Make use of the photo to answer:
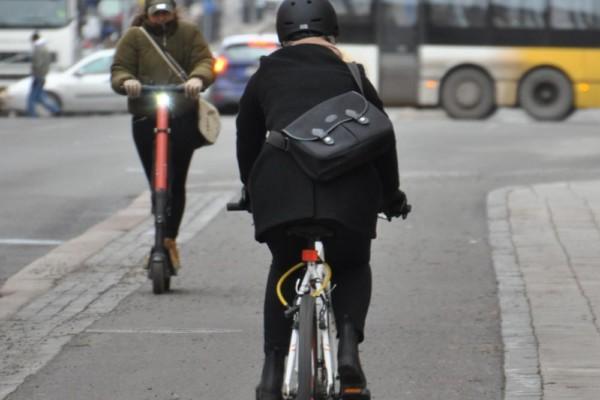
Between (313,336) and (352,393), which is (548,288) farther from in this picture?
(313,336)

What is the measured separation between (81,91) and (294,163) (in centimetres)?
2777

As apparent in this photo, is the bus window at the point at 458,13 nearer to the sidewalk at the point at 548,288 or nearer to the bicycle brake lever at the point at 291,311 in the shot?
the sidewalk at the point at 548,288

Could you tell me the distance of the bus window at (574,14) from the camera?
30.5 m

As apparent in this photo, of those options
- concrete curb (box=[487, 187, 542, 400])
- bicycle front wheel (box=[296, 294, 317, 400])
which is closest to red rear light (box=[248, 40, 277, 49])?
concrete curb (box=[487, 187, 542, 400])

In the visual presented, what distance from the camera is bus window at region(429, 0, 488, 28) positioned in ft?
101

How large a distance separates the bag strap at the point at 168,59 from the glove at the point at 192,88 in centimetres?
20

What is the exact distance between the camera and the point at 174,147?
9312 millimetres

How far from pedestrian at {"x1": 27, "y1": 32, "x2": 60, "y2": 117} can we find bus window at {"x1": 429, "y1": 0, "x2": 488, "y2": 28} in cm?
698

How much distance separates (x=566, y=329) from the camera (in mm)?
7840

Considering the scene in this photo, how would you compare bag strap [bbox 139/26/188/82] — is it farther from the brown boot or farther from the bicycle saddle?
the bicycle saddle

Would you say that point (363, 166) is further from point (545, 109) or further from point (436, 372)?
point (545, 109)

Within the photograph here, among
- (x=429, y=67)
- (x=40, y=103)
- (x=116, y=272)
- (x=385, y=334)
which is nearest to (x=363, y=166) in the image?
(x=385, y=334)

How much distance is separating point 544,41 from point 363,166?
25.9m

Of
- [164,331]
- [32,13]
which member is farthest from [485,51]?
[164,331]
